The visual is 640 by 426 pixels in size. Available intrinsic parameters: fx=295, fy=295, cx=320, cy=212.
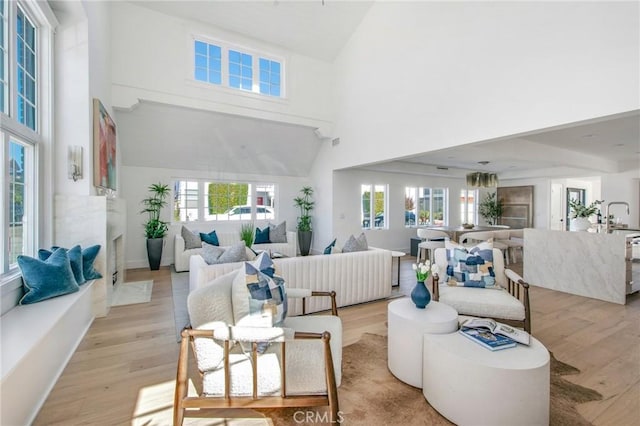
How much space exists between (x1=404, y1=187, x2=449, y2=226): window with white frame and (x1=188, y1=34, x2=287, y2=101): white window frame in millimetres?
4689

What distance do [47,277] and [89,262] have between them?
69cm

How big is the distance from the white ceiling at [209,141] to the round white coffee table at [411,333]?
207 inches

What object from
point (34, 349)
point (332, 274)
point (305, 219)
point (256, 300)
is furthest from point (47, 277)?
point (305, 219)

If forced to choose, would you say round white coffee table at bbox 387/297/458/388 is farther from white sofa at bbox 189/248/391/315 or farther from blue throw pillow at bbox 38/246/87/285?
blue throw pillow at bbox 38/246/87/285

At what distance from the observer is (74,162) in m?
3.33

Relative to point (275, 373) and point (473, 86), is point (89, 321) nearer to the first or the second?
point (275, 373)

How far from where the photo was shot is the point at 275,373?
5.23 feet

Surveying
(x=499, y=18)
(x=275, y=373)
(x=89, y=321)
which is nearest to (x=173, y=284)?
(x=89, y=321)

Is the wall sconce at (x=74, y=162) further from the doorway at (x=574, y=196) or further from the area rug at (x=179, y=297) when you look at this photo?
Answer: the doorway at (x=574, y=196)

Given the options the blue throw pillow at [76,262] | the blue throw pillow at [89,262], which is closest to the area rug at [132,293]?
the blue throw pillow at [89,262]

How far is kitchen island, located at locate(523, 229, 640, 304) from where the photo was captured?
4.08m

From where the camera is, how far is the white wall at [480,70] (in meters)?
2.81

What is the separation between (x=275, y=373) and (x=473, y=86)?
4.17 m

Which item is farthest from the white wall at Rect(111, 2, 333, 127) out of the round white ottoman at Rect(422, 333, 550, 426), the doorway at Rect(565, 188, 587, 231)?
the doorway at Rect(565, 188, 587, 231)
